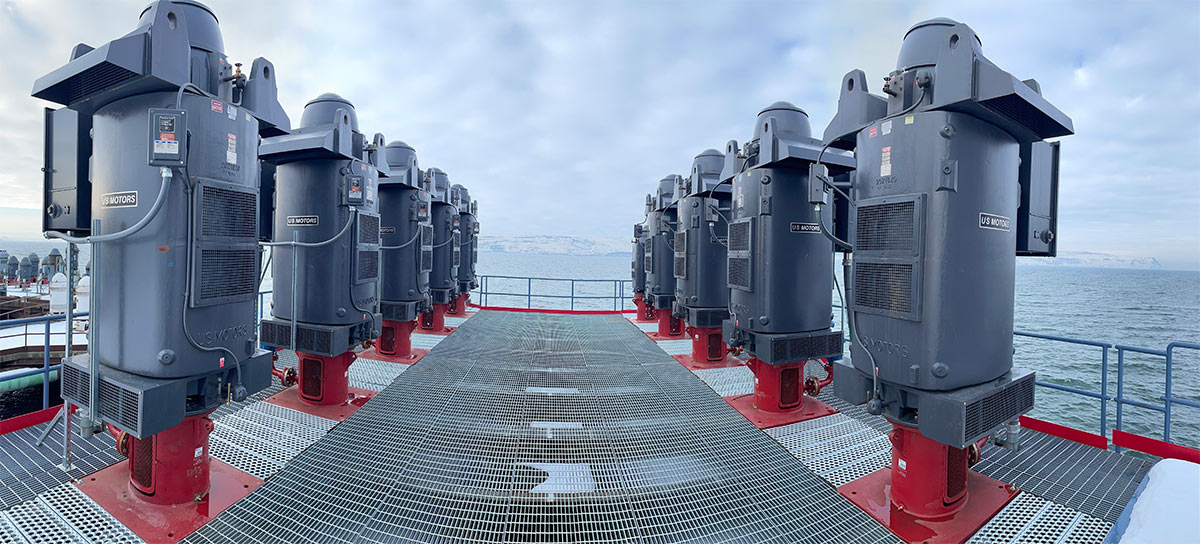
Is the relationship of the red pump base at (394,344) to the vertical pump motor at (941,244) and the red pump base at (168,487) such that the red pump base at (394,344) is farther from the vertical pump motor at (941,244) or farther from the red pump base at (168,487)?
the vertical pump motor at (941,244)

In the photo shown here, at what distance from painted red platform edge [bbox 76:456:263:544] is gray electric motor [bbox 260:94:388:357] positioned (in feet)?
5.21

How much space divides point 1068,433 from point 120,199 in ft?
27.2

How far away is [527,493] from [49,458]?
396cm

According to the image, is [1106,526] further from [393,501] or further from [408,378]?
[408,378]

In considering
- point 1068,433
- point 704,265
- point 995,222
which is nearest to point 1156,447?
point 1068,433

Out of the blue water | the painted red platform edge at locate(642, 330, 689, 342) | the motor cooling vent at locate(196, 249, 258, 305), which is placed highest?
the motor cooling vent at locate(196, 249, 258, 305)

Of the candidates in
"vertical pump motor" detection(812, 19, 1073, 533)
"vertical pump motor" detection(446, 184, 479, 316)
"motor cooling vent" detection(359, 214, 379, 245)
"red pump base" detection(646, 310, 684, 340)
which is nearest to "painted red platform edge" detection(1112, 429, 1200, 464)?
"vertical pump motor" detection(812, 19, 1073, 533)

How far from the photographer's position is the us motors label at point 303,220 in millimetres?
5230

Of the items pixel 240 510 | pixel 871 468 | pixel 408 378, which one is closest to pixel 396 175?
pixel 408 378

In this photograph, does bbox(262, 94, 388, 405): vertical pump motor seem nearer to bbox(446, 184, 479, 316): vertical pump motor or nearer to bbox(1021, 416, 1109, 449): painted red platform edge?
bbox(1021, 416, 1109, 449): painted red platform edge

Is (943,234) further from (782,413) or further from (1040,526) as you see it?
(782,413)

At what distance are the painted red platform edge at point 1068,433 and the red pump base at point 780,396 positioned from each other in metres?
1.86

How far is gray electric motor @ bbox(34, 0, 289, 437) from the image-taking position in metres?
3.04

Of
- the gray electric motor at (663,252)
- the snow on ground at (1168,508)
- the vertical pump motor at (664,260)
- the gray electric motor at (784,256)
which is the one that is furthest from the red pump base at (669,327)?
the snow on ground at (1168,508)
